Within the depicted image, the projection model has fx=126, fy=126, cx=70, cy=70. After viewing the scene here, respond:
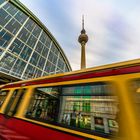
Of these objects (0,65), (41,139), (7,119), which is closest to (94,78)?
(41,139)

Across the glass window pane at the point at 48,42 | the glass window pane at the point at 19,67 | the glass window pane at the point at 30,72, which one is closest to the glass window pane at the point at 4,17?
the glass window pane at the point at 19,67

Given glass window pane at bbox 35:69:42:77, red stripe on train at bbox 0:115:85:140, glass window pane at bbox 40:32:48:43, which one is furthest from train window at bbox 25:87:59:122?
glass window pane at bbox 40:32:48:43

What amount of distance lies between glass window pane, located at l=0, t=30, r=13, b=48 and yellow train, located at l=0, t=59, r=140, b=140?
61.3ft

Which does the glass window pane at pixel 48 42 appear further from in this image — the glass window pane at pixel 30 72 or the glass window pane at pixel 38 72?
the glass window pane at pixel 30 72

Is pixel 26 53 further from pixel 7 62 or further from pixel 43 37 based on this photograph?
pixel 43 37

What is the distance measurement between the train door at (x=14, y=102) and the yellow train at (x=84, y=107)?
197mm

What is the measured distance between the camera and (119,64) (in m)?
2.25

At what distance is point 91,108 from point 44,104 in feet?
4.12

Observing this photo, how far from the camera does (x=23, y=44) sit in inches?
890

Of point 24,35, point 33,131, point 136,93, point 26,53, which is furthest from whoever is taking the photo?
point 24,35

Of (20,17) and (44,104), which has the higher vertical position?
(20,17)

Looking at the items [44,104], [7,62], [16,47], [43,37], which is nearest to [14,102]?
[44,104]

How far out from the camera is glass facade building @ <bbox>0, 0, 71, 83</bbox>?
19.5 metres

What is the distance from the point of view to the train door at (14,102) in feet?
11.5
